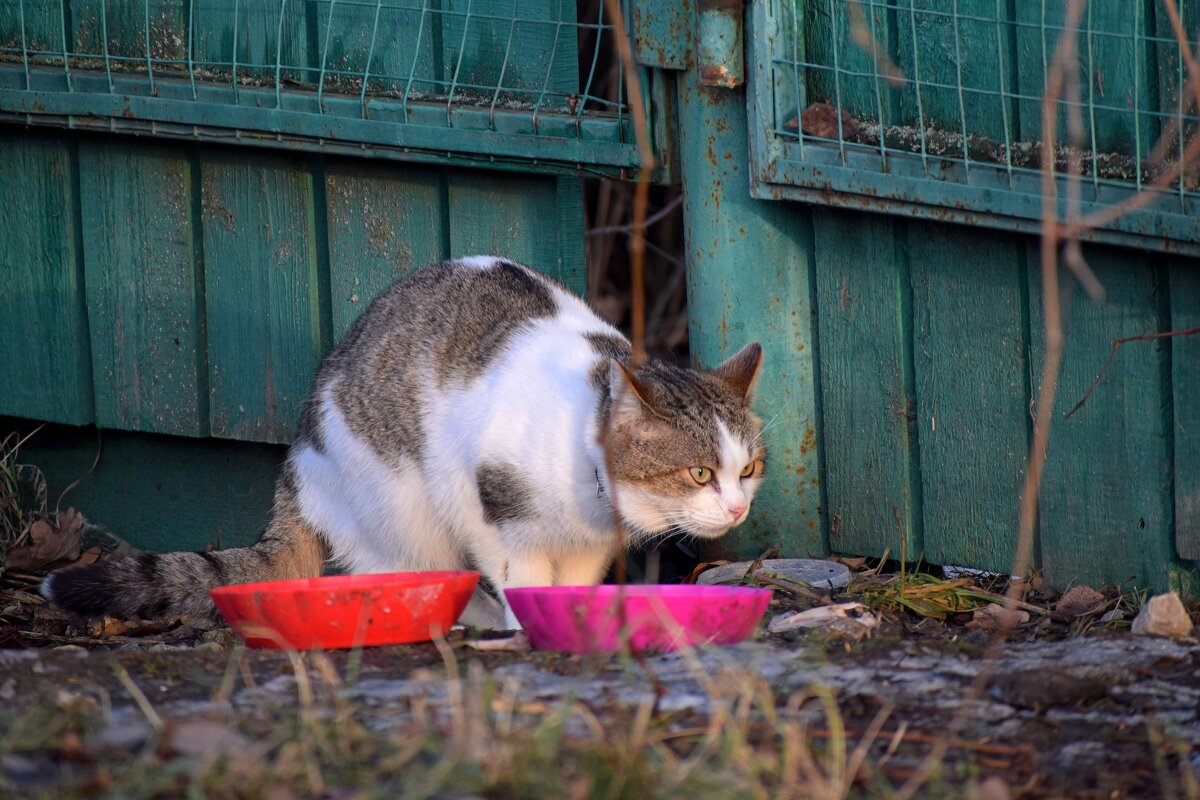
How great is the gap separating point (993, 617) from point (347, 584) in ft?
5.14

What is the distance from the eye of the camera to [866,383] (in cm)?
389

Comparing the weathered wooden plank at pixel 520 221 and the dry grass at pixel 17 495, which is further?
the dry grass at pixel 17 495

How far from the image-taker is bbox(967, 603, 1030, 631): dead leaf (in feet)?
11.0

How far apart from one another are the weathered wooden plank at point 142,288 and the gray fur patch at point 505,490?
1409 millimetres

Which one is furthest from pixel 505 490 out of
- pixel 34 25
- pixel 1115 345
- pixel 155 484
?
pixel 34 25

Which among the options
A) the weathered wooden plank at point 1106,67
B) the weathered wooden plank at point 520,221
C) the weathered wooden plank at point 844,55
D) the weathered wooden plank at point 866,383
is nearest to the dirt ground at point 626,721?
the weathered wooden plank at point 866,383

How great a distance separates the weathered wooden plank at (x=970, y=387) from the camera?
3547 millimetres

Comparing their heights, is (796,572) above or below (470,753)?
below

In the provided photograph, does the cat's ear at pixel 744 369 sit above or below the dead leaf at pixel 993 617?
above

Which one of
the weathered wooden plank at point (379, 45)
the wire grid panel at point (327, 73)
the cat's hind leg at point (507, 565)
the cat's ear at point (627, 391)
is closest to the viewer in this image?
the cat's ear at point (627, 391)

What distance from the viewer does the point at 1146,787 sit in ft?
6.79

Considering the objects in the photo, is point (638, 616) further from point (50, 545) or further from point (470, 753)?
point (50, 545)

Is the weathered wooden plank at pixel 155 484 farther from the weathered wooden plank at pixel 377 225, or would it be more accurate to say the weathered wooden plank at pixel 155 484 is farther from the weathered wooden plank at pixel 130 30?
the weathered wooden plank at pixel 130 30

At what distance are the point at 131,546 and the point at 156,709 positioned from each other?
2.87 meters
